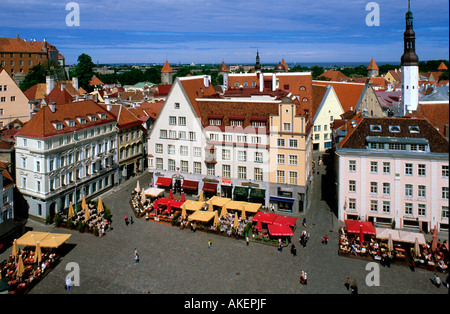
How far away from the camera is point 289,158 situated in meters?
60.2

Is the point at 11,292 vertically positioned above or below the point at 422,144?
below

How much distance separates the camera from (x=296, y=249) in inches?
1922

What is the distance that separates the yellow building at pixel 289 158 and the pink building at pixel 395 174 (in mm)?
5817

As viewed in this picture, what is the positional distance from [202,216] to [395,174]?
86.6 feet

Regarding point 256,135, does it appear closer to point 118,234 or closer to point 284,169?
point 284,169

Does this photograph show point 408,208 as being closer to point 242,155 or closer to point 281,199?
point 281,199

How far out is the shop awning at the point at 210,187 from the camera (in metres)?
64.8

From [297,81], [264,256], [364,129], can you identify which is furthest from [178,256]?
[297,81]

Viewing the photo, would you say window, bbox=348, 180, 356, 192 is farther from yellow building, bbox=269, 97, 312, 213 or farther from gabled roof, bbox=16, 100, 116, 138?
gabled roof, bbox=16, 100, 116, 138

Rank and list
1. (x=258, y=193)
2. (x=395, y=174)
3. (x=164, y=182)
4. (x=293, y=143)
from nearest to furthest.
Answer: (x=395, y=174), (x=293, y=143), (x=258, y=193), (x=164, y=182)

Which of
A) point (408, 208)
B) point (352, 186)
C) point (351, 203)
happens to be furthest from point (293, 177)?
point (408, 208)

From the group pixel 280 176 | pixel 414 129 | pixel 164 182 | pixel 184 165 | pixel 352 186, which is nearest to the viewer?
pixel 414 129

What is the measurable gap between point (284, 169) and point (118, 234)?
84.6ft
